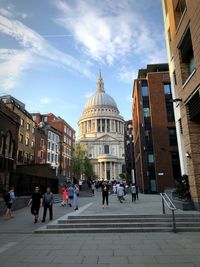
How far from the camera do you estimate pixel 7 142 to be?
2591 cm

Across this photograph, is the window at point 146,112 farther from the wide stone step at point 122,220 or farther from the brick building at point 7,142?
the wide stone step at point 122,220

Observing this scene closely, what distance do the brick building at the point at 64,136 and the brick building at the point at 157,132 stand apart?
80.8ft

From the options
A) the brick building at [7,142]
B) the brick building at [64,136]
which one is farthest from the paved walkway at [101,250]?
the brick building at [64,136]

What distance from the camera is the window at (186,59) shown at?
14236 mm

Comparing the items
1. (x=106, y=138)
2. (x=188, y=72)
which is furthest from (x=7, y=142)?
(x=106, y=138)

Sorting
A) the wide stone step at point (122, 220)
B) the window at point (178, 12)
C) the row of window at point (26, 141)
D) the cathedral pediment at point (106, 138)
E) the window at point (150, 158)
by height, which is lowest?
the wide stone step at point (122, 220)

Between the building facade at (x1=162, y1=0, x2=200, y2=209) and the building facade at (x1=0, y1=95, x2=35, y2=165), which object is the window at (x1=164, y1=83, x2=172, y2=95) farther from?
the building facade at (x1=0, y1=95, x2=35, y2=165)

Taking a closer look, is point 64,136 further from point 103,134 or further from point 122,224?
point 103,134

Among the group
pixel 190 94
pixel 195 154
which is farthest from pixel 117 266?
pixel 190 94

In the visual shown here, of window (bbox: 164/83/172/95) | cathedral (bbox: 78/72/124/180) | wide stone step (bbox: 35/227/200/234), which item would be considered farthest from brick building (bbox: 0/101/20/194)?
cathedral (bbox: 78/72/124/180)

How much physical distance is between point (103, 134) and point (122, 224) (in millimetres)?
118446

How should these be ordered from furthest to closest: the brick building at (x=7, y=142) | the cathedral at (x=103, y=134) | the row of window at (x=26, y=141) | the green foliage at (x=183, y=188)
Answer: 1. the cathedral at (x=103, y=134)
2. the row of window at (x=26, y=141)
3. the brick building at (x=7, y=142)
4. the green foliage at (x=183, y=188)

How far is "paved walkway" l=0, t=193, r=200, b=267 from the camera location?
20.6ft

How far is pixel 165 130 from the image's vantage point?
3753cm
